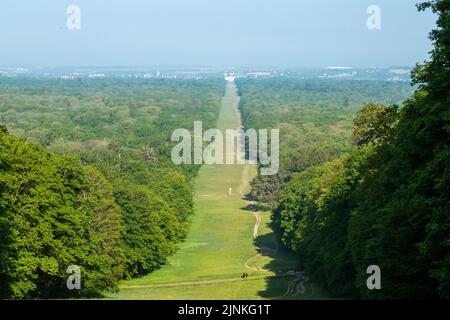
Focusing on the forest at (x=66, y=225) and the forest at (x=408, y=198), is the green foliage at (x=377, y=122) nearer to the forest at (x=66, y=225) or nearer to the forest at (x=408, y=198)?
the forest at (x=408, y=198)

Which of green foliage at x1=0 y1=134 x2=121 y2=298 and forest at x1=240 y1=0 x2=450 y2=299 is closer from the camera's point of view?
forest at x1=240 y1=0 x2=450 y2=299

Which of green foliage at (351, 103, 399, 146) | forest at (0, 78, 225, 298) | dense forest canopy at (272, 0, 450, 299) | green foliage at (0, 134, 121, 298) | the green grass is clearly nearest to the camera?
dense forest canopy at (272, 0, 450, 299)

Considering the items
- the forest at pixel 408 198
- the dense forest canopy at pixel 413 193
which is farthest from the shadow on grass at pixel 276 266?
the dense forest canopy at pixel 413 193

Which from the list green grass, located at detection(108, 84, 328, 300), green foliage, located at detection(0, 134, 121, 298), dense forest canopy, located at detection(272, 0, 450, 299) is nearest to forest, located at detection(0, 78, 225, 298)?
green foliage, located at detection(0, 134, 121, 298)

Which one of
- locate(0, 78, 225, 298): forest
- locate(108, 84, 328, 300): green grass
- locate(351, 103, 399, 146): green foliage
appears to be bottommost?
locate(108, 84, 328, 300): green grass

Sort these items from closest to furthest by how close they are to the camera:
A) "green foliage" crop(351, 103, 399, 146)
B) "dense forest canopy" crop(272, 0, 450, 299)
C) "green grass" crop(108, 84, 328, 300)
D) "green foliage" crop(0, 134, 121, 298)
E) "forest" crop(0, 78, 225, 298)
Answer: "dense forest canopy" crop(272, 0, 450, 299) → "green foliage" crop(0, 134, 121, 298) → "forest" crop(0, 78, 225, 298) → "green foliage" crop(351, 103, 399, 146) → "green grass" crop(108, 84, 328, 300)

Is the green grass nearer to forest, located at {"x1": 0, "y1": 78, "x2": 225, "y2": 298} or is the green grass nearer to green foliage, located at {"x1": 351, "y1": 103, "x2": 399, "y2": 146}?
forest, located at {"x1": 0, "y1": 78, "x2": 225, "y2": 298}

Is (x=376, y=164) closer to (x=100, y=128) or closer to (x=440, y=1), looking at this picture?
(x=440, y=1)

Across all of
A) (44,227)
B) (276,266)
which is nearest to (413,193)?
(44,227)
